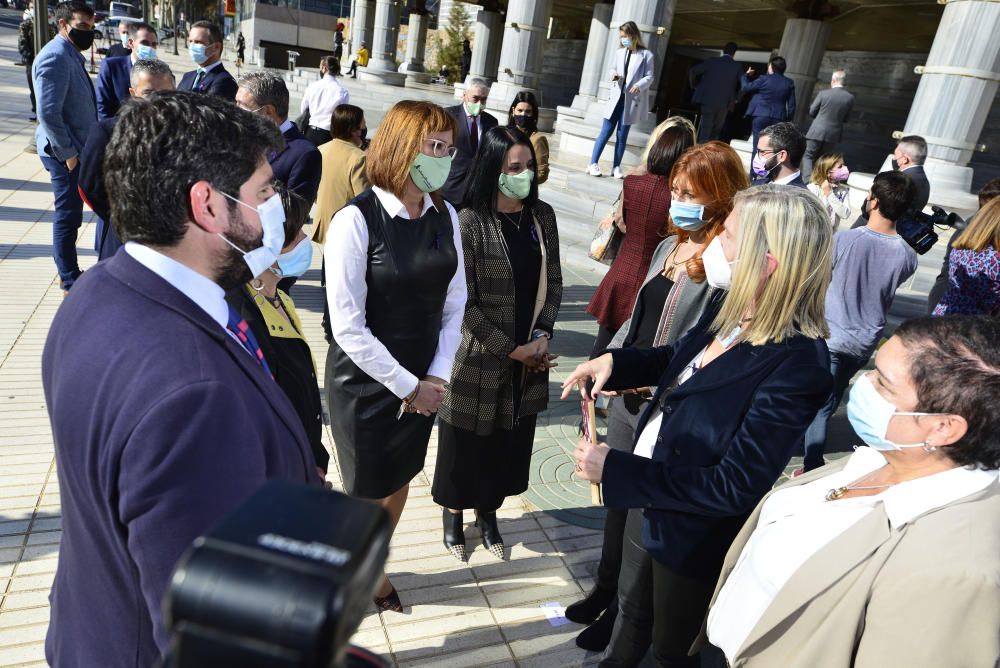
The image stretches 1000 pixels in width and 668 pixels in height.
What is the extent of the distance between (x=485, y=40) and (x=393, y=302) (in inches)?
783

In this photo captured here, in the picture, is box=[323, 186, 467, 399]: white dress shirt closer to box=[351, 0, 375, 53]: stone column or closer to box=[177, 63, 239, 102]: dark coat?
box=[177, 63, 239, 102]: dark coat

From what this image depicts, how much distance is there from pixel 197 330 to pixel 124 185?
341mm

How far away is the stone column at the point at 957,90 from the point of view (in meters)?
7.36

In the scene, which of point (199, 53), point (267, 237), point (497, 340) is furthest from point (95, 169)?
point (267, 237)

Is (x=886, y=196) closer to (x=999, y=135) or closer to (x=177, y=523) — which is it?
(x=177, y=523)

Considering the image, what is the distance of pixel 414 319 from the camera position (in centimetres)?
275

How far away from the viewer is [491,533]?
138 inches

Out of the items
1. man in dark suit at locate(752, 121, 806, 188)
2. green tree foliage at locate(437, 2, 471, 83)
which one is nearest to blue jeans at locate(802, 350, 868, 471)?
man in dark suit at locate(752, 121, 806, 188)

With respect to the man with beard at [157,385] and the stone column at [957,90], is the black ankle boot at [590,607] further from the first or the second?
the stone column at [957,90]

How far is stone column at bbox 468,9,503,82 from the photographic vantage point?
2019cm

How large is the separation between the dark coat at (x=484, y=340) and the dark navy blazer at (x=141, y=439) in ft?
6.24

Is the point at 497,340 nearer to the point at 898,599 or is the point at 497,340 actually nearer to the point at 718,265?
the point at 718,265

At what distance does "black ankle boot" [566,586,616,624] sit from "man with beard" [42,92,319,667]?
6.90 feet

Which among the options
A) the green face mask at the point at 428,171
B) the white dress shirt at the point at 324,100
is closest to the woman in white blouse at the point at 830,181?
the green face mask at the point at 428,171
